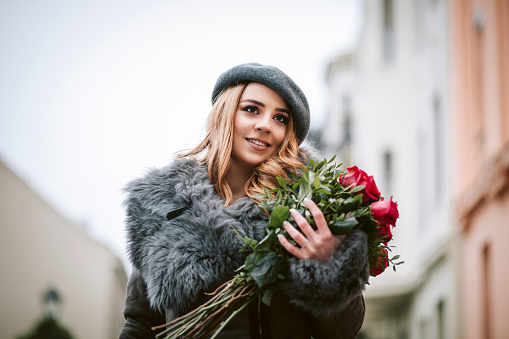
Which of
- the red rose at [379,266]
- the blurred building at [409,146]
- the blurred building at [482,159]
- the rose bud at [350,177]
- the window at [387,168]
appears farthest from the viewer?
the window at [387,168]

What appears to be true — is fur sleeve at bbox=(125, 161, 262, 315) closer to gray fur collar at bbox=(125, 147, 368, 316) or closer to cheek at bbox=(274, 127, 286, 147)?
gray fur collar at bbox=(125, 147, 368, 316)

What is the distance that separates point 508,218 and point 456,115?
4.47 m

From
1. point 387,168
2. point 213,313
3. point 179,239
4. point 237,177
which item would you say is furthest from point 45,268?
point 213,313

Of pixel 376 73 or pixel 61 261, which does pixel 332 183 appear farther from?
pixel 61 261

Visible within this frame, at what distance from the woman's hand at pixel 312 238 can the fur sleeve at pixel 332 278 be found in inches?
1.0

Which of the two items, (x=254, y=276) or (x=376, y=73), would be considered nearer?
(x=254, y=276)

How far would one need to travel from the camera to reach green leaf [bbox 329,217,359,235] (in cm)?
280

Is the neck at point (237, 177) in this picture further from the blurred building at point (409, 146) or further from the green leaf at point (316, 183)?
the blurred building at point (409, 146)

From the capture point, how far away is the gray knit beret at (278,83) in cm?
351

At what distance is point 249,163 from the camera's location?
349 centimetres

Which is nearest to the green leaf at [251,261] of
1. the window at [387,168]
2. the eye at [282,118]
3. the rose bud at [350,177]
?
the rose bud at [350,177]

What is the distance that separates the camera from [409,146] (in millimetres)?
24844

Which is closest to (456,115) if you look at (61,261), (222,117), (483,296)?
(483,296)

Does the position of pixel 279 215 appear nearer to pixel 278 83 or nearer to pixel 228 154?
pixel 228 154
